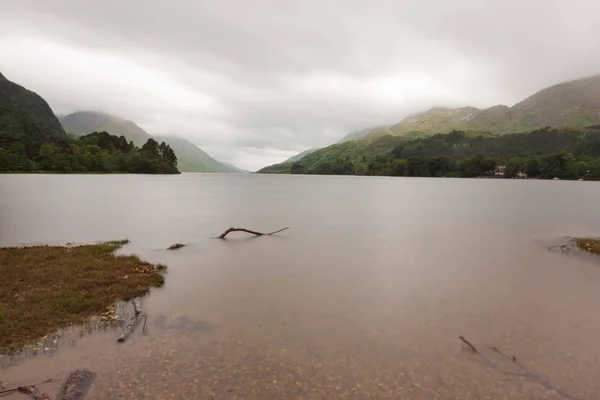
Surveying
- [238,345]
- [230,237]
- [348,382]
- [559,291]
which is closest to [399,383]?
[348,382]

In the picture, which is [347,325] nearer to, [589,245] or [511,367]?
[511,367]

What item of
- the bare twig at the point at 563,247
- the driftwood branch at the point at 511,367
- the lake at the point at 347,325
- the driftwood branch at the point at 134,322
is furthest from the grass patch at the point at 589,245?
the driftwood branch at the point at 134,322

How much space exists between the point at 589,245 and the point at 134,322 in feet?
151

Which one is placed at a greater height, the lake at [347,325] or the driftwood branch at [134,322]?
the driftwood branch at [134,322]

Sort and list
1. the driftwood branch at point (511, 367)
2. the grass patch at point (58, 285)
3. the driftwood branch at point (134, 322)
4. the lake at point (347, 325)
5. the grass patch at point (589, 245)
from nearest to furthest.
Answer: the lake at point (347, 325), the driftwood branch at point (511, 367), the driftwood branch at point (134, 322), the grass patch at point (58, 285), the grass patch at point (589, 245)

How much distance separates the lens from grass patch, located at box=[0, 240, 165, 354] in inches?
651

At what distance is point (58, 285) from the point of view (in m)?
21.6

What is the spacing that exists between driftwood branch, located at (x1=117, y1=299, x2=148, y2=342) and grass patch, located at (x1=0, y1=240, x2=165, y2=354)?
1.94 m

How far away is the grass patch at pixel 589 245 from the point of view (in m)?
37.8

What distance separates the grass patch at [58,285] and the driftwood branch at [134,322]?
6.36ft

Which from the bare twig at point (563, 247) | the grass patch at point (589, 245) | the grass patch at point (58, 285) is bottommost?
the bare twig at point (563, 247)

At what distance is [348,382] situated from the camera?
13.3 meters

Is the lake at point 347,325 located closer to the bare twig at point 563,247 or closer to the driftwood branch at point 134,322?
the driftwood branch at point 134,322

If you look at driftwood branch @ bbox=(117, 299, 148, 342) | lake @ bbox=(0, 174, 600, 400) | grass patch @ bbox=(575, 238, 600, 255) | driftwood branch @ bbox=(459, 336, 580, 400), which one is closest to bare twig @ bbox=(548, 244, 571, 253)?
grass patch @ bbox=(575, 238, 600, 255)
